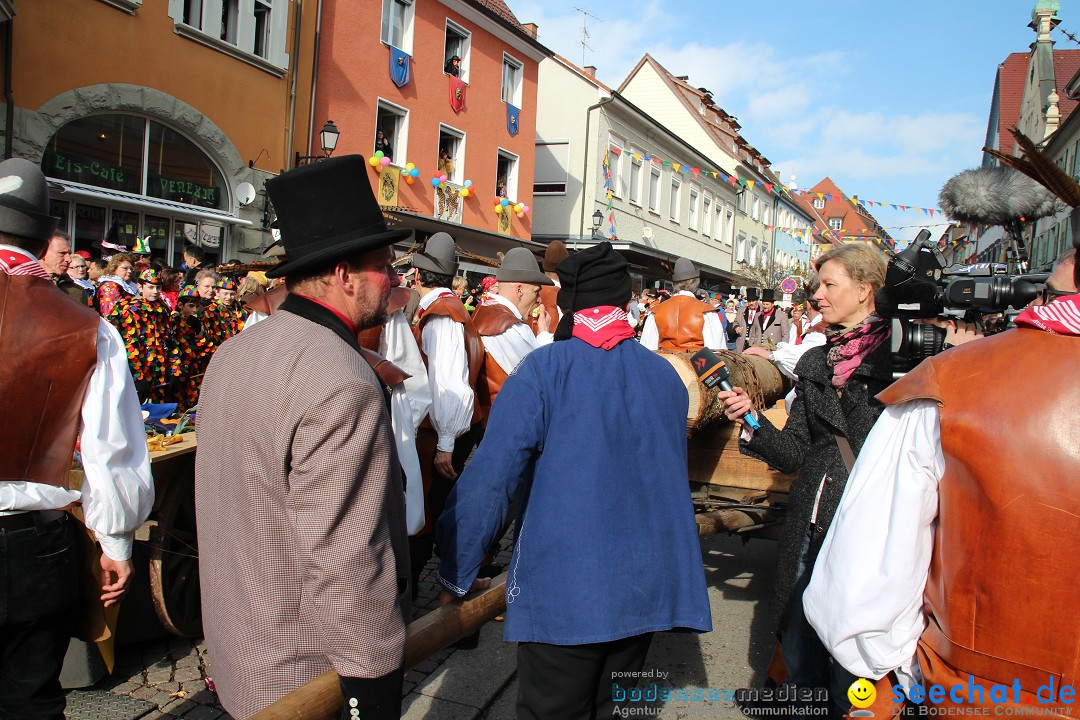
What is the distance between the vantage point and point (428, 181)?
17.4m

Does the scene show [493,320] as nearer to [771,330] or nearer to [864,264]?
[864,264]

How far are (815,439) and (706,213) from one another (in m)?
32.1

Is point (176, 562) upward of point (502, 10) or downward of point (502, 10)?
downward

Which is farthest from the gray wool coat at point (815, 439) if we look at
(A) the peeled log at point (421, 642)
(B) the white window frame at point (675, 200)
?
(B) the white window frame at point (675, 200)

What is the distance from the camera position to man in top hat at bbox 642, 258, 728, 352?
23.3 feet

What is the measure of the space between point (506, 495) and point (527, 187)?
64.7 feet

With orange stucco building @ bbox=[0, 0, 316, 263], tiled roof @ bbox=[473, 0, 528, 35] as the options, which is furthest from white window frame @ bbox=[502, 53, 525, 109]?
orange stucco building @ bbox=[0, 0, 316, 263]

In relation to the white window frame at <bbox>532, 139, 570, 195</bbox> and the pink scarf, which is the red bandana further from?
the white window frame at <bbox>532, 139, 570, 195</bbox>

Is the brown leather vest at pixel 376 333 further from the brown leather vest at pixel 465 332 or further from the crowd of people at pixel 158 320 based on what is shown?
the crowd of people at pixel 158 320

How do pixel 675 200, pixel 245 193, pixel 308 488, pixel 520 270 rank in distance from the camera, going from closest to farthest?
pixel 308 488 < pixel 520 270 < pixel 245 193 < pixel 675 200

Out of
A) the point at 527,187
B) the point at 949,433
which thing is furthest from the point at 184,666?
the point at 527,187

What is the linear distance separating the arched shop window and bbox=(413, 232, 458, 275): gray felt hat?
777 cm

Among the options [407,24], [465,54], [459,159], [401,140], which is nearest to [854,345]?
[401,140]

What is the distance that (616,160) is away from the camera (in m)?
24.5
